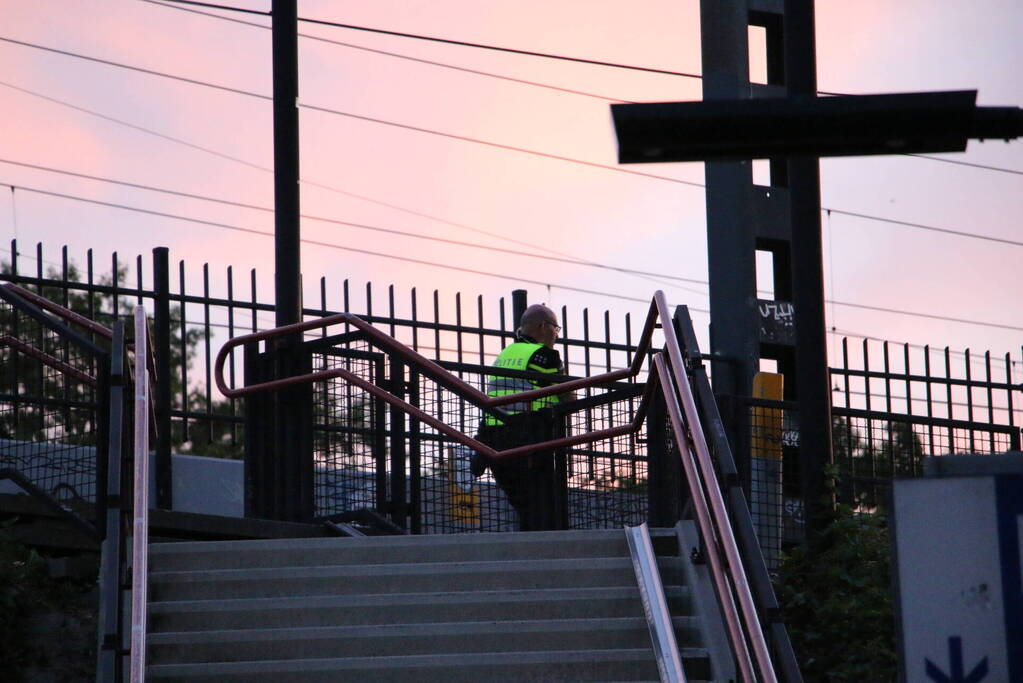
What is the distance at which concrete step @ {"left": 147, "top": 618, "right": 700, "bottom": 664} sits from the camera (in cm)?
745

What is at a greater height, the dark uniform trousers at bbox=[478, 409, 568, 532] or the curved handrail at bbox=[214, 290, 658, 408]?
the curved handrail at bbox=[214, 290, 658, 408]

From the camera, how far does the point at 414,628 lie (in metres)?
7.53

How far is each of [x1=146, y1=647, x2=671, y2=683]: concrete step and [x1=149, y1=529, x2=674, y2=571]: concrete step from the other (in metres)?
1.03

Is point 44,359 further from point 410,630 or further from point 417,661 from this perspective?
point 417,661

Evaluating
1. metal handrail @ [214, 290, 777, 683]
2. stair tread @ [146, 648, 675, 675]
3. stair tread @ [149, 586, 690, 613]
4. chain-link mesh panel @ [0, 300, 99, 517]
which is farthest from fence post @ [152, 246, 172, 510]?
stair tread @ [146, 648, 675, 675]

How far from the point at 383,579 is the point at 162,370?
3.05m

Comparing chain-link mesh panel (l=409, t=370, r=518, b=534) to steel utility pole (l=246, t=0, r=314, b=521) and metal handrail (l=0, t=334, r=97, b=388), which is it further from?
metal handrail (l=0, t=334, r=97, b=388)

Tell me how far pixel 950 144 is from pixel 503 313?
8.35m

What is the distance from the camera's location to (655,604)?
7.57 metres

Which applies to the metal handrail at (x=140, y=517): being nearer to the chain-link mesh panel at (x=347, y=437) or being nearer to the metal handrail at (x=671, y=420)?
the metal handrail at (x=671, y=420)

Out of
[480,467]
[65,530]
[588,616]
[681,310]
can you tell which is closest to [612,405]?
[480,467]

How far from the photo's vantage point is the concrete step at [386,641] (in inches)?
293

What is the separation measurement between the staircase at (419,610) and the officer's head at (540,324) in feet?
8.74

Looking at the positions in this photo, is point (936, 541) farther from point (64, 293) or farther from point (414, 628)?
point (64, 293)
